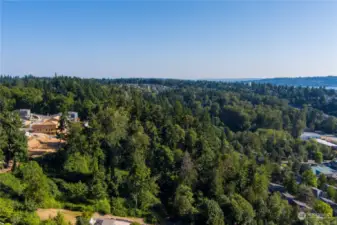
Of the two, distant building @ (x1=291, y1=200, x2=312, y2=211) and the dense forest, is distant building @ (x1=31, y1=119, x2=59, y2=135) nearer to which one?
the dense forest

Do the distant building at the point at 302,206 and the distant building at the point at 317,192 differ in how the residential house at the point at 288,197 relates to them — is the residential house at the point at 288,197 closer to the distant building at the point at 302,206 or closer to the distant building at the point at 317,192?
the distant building at the point at 302,206

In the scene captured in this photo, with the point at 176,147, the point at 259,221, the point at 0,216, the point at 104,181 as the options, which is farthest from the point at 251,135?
the point at 0,216

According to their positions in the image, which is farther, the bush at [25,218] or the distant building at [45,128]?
the distant building at [45,128]

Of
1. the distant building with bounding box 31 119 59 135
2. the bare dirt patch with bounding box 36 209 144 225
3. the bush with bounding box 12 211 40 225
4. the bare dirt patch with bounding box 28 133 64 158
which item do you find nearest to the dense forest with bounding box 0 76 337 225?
the bush with bounding box 12 211 40 225

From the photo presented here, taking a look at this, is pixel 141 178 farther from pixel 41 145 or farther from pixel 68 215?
pixel 41 145

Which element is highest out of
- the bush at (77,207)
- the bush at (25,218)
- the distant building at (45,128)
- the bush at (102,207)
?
the distant building at (45,128)

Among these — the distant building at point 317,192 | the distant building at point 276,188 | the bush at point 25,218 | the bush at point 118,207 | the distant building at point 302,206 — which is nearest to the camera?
the bush at point 25,218

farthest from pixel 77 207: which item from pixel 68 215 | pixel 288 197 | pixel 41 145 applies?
pixel 288 197

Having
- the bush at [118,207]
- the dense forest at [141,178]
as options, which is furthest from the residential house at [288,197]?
the bush at [118,207]

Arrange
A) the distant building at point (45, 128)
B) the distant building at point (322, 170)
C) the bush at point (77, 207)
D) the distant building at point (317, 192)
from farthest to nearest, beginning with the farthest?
the distant building at point (322, 170) → the distant building at point (45, 128) → the distant building at point (317, 192) → the bush at point (77, 207)
